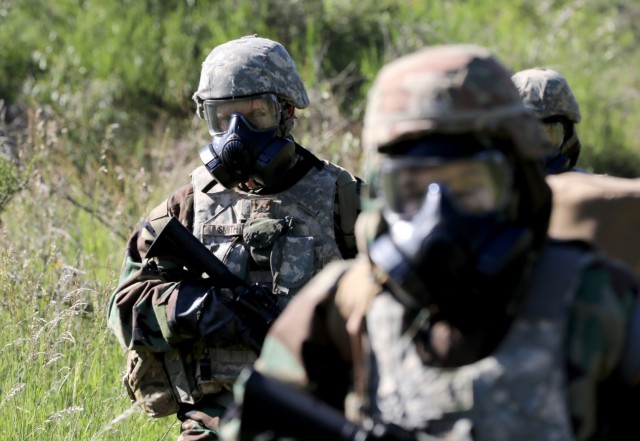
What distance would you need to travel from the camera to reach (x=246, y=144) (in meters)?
4.66

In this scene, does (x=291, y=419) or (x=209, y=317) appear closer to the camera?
(x=291, y=419)

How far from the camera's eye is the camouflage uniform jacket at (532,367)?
249 cm

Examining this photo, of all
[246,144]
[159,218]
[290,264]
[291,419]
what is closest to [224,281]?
[290,264]

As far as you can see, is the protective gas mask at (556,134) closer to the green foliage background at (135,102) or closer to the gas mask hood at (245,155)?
the gas mask hood at (245,155)

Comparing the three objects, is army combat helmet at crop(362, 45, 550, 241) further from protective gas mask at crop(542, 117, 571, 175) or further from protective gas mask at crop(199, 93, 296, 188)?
protective gas mask at crop(199, 93, 296, 188)

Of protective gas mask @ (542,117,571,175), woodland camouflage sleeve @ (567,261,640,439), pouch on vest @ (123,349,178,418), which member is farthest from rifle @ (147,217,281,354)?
woodland camouflage sleeve @ (567,261,640,439)

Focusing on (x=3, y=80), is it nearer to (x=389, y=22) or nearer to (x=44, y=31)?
(x=44, y=31)

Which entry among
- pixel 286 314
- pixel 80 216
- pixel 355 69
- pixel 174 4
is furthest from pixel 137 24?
pixel 286 314

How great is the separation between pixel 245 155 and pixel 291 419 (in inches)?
85.8

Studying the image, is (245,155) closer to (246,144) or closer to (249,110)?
(246,144)

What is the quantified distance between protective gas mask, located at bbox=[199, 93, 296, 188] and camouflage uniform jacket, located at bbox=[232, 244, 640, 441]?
6.61ft

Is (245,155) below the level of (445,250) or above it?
below

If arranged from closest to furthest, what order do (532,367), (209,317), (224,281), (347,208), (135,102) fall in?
(532,367) → (209,317) → (224,281) → (347,208) → (135,102)

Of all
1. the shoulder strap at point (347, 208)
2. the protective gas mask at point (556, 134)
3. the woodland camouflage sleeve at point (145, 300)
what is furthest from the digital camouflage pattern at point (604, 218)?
the woodland camouflage sleeve at point (145, 300)
